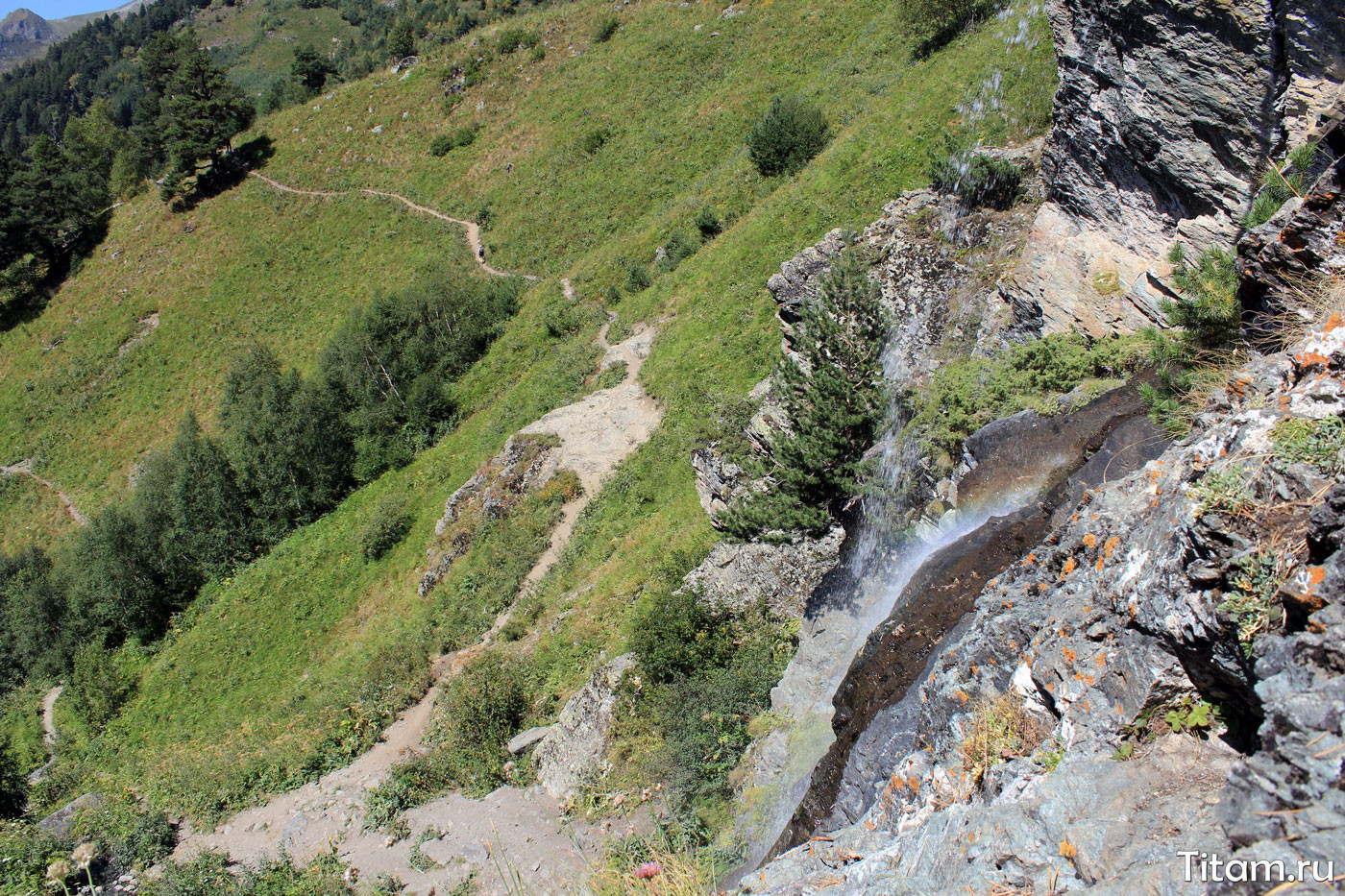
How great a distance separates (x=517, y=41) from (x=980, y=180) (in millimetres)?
51493

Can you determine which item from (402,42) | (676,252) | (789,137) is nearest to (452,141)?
(402,42)

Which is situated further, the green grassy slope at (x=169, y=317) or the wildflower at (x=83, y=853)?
the green grassy slope at (x=169, y=317)

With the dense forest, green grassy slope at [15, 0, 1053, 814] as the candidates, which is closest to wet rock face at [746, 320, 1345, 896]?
green grassy slope at [15, 0, 1053, 814]

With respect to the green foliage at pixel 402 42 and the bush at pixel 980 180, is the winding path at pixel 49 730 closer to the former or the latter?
the bush at pixel 980 180

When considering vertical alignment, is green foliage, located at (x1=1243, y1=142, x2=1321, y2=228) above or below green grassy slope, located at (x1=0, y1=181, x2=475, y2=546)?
below

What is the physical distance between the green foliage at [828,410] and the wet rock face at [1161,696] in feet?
20.5

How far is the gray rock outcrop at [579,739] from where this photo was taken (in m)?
12.4

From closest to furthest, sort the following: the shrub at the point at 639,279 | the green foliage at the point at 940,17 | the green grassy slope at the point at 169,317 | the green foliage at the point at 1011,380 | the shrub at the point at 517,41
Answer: the green foliage at the point at 1011,380
the green foliage at the point at 940,17
the shrub at the point at 639,279
the green grassy slope at the point at 169,317
the shrub at the point at 517,41

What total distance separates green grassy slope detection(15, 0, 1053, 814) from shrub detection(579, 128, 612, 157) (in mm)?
684

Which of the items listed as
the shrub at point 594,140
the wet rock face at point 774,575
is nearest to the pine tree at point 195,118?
the shrub at point 594,140

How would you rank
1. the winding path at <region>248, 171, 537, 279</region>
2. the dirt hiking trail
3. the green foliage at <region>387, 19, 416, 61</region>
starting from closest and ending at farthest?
the dirt hiking trail < the winding path at <region>248, 171, 537, 279</region> < the green foliage at <region>387, 19, 416, 61</region>

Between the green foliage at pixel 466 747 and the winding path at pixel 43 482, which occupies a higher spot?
the winding path at pixel 43 482

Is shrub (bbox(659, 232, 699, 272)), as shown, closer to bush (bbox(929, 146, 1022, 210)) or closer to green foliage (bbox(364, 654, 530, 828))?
bush (bbox(929, 146, 1022, 210))

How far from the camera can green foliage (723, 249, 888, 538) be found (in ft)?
41.9
